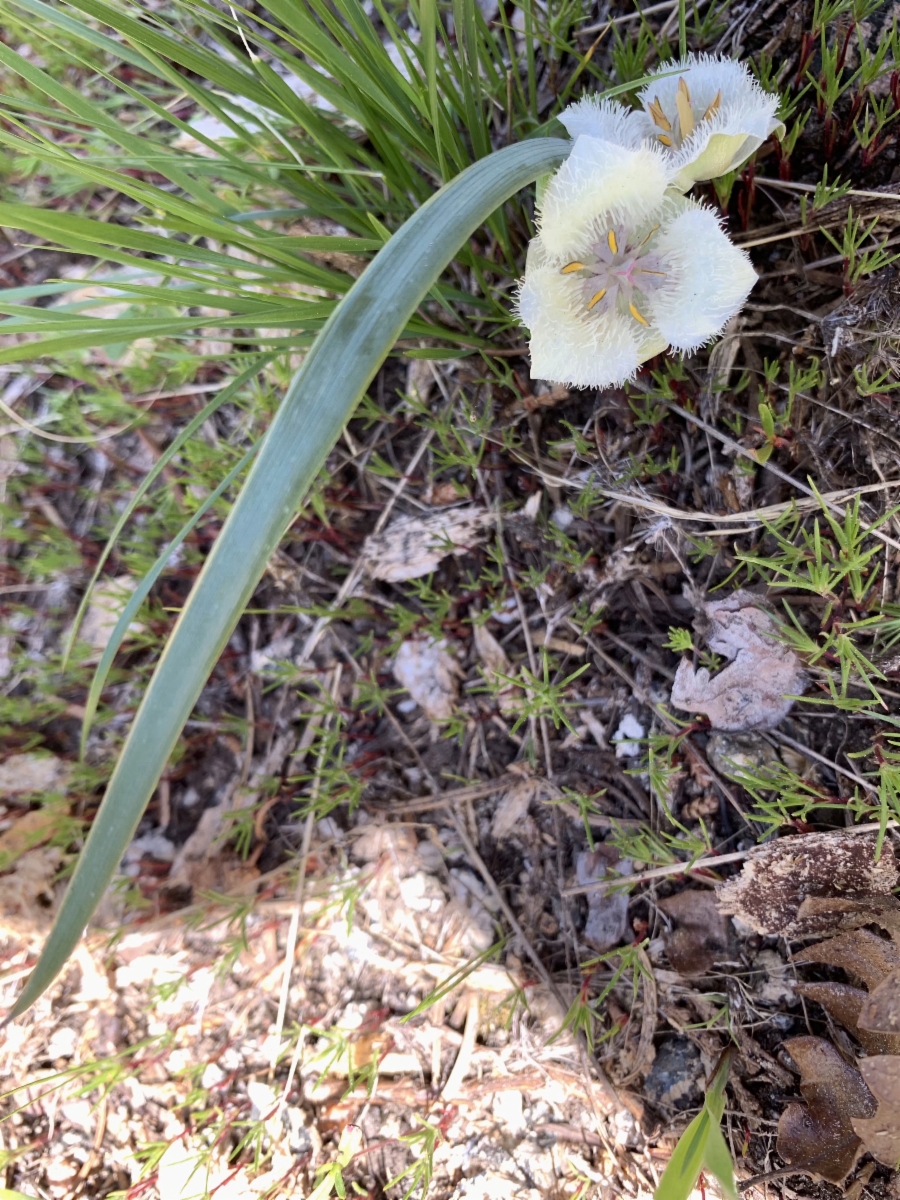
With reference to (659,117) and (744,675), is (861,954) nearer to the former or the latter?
(744,675)

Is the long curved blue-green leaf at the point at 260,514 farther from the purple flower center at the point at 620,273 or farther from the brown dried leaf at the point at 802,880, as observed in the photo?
the brown dried leaf at the point at 802,880

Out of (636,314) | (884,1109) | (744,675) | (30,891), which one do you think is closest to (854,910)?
(884,1109)

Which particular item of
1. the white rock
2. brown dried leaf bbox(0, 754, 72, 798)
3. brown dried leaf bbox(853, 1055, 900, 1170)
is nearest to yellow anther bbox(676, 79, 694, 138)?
the white rock

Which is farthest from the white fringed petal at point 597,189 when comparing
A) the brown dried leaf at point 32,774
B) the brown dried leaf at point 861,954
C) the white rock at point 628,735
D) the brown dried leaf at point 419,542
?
the brown dried leaf at point 32,774

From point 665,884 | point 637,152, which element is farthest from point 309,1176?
point 637,152

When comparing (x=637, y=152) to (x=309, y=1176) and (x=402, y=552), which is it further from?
(x=309, y=1176)

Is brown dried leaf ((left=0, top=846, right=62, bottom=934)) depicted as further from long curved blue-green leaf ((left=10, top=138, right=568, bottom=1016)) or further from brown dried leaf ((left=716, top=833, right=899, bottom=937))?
brown dried leaf ((left=716, top=833, right=899, bottom=937))
